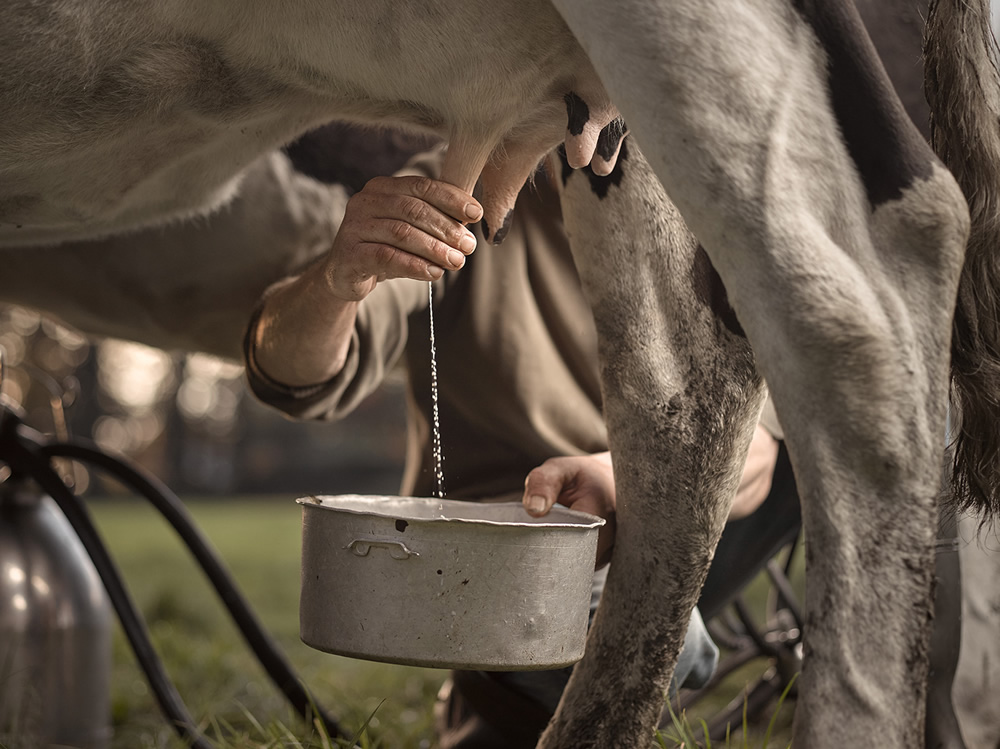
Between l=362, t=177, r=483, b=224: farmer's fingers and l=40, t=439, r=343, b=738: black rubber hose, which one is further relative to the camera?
l=40, t=439, r=343, b=738: black rubber hose

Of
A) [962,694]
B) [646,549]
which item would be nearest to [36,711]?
[646,549]

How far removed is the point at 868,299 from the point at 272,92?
0.65 m

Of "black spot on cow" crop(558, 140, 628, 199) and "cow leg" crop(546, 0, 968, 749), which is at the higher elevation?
"black spot on cow" crop(558, 140, 628, 199)

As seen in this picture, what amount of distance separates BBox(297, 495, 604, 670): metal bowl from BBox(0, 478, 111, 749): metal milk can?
2.59 feet

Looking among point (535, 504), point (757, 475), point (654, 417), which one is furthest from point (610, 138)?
point (757, 475)

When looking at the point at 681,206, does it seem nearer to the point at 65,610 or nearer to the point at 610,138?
the point at 610,138

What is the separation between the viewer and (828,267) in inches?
31.6

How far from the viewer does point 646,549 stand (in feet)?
3.85

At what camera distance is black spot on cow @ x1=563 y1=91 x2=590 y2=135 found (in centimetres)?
100

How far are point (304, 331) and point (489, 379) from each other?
363 millimetres

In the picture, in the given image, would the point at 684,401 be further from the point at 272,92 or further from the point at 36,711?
the point at 36,711

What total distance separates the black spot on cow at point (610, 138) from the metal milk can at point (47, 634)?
118 cm

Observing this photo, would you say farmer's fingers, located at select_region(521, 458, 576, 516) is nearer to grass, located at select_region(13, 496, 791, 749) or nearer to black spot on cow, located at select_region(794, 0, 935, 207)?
grass, located at select_region(13, 496, 791, 749)

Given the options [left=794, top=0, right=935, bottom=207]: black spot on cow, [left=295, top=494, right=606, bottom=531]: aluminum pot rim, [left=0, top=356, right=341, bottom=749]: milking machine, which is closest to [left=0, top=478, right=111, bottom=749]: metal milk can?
[left=0, top=356, right=341, bottom=749]: milking machine
